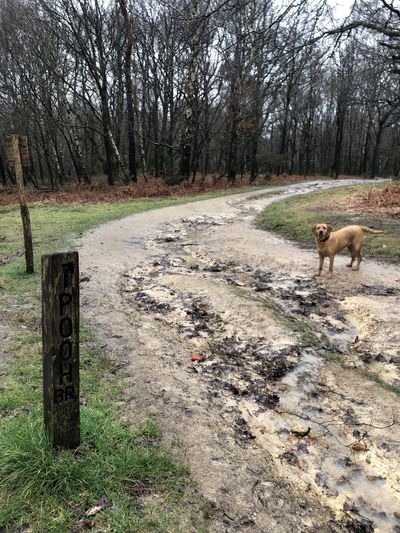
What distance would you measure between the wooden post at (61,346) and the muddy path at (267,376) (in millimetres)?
882

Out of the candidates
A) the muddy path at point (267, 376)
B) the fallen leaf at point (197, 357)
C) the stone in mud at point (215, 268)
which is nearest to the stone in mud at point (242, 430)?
the muddy path at point (267, 376)

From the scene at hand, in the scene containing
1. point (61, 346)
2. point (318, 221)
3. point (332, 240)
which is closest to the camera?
point (61, 346)

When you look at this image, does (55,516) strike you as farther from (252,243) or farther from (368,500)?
(252,243)

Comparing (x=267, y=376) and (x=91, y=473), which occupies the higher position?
(x=91, y=473)

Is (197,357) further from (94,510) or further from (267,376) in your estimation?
(94,510)

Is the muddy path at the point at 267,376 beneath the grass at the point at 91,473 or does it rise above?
beneath

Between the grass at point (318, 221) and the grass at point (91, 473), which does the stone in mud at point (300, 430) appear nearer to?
the grass at point (91, 473)

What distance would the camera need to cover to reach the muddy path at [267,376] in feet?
9.95

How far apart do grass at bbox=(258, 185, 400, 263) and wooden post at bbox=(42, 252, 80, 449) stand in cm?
792

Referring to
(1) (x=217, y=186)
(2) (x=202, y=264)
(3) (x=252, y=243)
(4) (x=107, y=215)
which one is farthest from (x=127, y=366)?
(1) (x=217, y=186)

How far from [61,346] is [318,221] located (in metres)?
11.3

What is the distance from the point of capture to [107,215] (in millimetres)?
14961

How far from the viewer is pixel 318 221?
12953mm

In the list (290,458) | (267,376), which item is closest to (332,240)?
(267,376)
